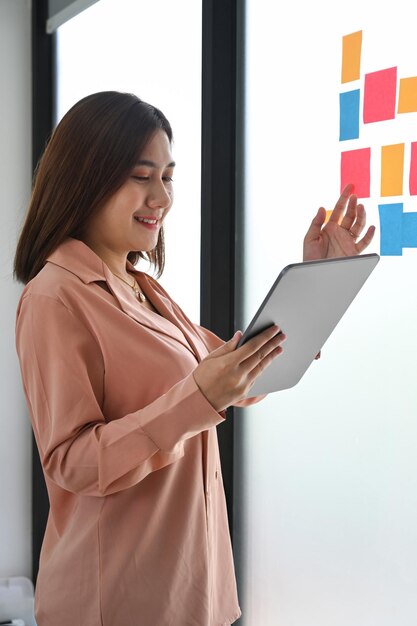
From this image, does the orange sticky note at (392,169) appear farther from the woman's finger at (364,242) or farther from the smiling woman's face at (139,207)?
the smiling woman's face at (139,207)

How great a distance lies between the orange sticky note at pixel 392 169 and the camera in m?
1.53

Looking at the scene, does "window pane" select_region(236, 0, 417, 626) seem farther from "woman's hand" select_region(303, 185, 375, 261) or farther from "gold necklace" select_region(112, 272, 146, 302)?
"gold necklace" select_region(112, 272, 146, 302)

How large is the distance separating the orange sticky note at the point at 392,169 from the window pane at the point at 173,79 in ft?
2.45

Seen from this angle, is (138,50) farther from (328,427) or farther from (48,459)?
(48,459)

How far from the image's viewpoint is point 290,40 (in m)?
1.88

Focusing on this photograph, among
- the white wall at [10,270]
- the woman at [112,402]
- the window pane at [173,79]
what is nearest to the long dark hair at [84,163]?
A: the woman at [112,402]

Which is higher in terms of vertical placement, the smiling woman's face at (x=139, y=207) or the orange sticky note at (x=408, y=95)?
the orange sticky note at (x=408, y=95)

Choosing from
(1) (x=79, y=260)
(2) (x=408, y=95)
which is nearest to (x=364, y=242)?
(2) (x=408, y=95)

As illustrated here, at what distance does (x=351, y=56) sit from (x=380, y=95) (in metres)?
0.14

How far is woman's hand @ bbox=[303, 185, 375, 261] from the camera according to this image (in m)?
1.48

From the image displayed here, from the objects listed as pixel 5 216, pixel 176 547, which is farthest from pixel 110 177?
pixel 5 216

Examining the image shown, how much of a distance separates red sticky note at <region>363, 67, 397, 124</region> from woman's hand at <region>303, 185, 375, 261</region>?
0.61 ft

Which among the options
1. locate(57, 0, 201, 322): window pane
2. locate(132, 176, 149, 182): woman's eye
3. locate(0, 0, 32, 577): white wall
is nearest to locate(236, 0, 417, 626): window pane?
locate(57, 0, 201, 322): window pane

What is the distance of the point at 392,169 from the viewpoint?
1.55 meters
